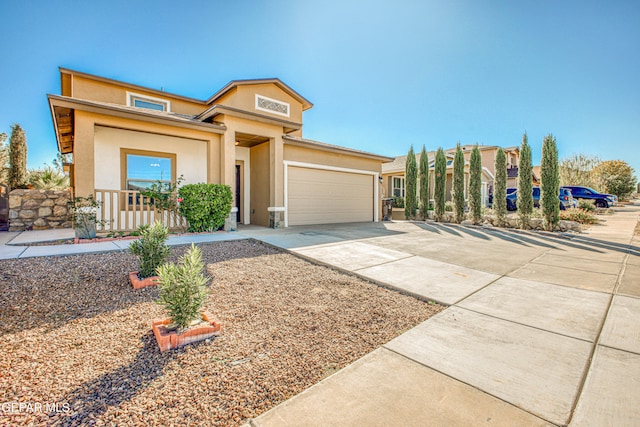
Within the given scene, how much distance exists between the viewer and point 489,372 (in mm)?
2186

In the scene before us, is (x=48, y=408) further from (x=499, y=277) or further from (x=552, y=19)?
(x=552, y=19)

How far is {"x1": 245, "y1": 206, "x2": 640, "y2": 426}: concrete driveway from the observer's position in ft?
5.75

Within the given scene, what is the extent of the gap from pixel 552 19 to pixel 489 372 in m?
11.5

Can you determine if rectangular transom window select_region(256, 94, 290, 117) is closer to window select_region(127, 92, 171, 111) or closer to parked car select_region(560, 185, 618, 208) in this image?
window select_region(127, 92, 171, 111)

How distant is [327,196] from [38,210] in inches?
382

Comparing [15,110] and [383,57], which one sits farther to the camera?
[15,110]

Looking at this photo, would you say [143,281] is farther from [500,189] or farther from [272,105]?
[500,189]


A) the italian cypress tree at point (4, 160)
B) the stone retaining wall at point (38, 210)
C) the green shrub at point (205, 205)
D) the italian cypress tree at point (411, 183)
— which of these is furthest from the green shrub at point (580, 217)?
the italian cypress tree at point (4, 160)

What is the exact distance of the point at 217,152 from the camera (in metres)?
9.04

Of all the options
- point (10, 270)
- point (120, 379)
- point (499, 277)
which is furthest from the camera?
point (499, 277)

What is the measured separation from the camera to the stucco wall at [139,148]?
8.00 meters

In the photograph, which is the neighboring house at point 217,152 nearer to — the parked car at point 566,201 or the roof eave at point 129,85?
the roof eave at point 129,85

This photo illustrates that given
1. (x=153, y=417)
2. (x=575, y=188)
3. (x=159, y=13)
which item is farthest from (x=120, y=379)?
(x=575, y=188)

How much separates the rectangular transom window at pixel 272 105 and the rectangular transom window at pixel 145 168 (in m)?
3.91
